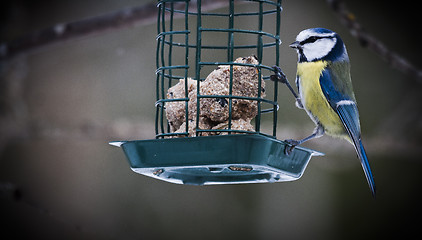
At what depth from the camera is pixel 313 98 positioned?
3.92 m

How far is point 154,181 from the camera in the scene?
7992 mm

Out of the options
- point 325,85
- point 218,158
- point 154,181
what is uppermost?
point 325,85

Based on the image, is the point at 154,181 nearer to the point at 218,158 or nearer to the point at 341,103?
the point at 341,103

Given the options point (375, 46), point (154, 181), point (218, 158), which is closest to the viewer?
point (218, 158)

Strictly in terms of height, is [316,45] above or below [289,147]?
above

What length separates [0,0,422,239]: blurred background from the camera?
23.3 ft

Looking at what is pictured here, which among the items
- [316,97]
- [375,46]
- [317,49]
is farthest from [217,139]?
[375,46]

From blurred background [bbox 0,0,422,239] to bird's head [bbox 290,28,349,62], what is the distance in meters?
2.74

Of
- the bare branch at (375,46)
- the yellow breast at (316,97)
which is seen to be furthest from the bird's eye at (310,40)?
the bare branch at (375,46)

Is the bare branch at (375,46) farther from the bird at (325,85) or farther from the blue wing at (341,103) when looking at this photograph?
the blue wing at (341,103)

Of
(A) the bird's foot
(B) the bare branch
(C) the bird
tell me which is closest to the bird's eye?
(C) the bird

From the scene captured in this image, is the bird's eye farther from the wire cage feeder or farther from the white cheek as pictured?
the wire cage feeder

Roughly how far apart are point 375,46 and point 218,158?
1.92 m

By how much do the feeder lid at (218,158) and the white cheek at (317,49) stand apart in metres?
0.72
